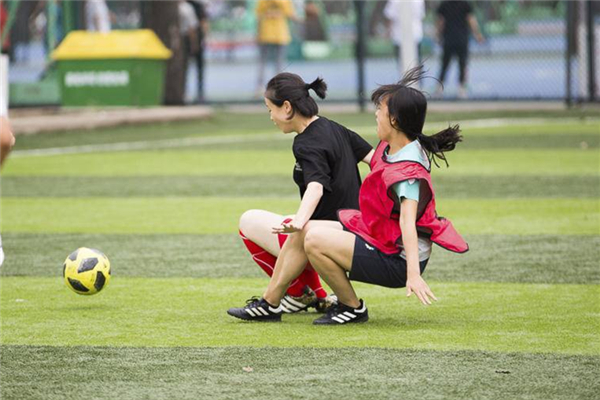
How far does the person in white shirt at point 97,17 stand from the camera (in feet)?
78.9

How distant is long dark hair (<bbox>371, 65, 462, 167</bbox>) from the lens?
19.4ft

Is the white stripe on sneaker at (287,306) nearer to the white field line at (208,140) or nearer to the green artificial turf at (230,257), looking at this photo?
the green artificial turf at (230,257)

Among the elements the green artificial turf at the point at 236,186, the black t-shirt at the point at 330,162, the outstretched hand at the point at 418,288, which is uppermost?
the black t-shirt at the point at 330,162

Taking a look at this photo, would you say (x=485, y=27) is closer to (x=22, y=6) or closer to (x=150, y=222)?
(x=22, y=6)

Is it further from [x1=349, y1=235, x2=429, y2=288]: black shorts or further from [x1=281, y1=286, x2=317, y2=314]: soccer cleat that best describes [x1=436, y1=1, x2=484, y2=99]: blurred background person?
[x1=349, y1=235, x2=429, y2=288]: black shorts

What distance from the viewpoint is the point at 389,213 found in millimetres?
6016

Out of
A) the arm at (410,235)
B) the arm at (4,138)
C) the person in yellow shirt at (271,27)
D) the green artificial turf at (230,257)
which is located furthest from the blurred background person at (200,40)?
the arm at (4,138)

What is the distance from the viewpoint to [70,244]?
9.00 meters

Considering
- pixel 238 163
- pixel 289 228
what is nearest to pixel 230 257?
pixel 289 228

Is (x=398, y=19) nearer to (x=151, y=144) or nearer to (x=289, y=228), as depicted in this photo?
(x=151, y=144)

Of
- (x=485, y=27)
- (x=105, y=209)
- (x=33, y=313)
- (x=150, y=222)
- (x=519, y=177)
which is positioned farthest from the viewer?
(x=485, y=27)

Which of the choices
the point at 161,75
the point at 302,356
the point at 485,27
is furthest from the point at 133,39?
the point at 302,356

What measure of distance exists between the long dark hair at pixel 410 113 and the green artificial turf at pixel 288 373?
3.25ft

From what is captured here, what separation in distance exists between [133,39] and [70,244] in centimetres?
1192
